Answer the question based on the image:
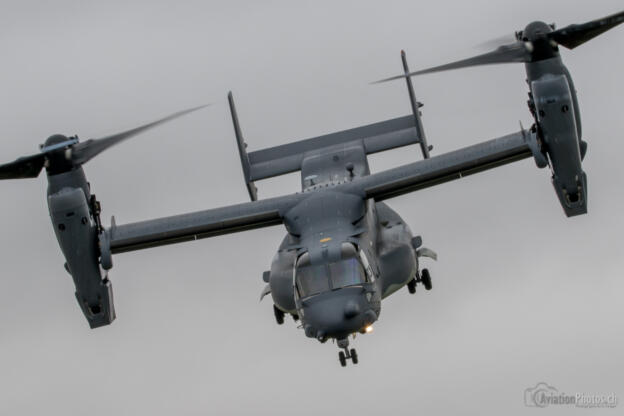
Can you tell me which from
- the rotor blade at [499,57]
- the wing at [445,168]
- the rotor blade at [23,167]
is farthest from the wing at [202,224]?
Answer: the rotor blade at [499,57]

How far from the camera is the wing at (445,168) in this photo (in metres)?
49.8

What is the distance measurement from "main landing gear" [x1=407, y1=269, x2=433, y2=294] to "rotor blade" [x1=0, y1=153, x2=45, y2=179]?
11224mm

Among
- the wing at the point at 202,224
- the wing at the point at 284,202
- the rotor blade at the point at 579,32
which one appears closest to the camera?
the rotor blade at the point at 579,32

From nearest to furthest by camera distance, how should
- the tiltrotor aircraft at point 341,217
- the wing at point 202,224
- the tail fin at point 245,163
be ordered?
the tiltrotor aircraft at point 341,217
the wing at point 202,224
the tail fin at point 245,163

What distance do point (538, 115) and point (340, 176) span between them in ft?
27.7

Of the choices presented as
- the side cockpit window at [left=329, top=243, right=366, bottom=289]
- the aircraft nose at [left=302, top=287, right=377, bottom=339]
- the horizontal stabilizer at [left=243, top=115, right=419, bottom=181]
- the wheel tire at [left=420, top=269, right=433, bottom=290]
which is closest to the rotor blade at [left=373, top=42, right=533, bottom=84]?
the side cockpit window at [left=329, top=243, right=366, bottom=289]

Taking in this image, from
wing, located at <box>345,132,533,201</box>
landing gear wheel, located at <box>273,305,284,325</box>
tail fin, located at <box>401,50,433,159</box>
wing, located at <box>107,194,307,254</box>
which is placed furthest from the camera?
tail fin, located at <box>401,50,433,159</box>

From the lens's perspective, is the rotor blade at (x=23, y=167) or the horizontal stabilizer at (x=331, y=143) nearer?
the rotor blade at (x=23, y=167)

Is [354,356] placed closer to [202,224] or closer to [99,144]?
[202,224]

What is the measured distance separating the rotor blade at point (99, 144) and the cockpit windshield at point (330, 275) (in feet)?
17.5

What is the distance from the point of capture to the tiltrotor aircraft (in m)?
47.5

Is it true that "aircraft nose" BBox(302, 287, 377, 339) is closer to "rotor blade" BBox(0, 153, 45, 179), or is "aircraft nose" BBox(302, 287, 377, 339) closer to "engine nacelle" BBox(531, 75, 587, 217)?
"engine nacelle" BBox(531, 75, 587, 217)

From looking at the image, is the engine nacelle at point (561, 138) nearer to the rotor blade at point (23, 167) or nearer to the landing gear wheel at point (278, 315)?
the landing gear wheel at point (278, 315)

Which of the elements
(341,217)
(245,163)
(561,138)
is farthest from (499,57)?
(245,163)
